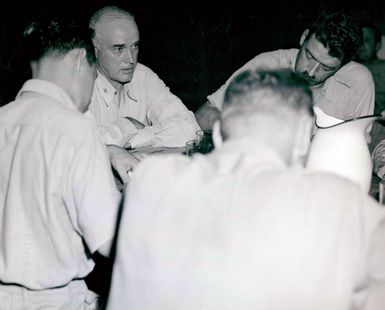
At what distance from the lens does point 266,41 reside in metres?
5.13

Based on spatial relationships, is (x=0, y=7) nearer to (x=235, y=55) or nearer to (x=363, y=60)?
(x=235, y=55)

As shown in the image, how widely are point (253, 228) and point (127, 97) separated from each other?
215cm

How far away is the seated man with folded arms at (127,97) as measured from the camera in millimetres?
2492

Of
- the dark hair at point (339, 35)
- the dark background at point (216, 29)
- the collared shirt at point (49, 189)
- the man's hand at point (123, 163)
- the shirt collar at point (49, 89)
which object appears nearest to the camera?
the collared shirt at point (49, 189)

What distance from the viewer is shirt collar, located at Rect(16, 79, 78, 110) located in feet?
4.89

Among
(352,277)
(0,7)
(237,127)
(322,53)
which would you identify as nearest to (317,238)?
(352,277)

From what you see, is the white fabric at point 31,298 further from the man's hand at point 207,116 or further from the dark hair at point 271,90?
the man's hand at point 207,116

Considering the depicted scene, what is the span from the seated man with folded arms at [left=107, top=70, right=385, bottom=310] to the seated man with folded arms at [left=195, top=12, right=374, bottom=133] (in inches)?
60.5

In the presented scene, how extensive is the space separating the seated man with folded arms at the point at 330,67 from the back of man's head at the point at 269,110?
4.75 ft

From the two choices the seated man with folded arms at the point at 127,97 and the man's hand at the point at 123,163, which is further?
the seated man with folded arms at the point at 127,97

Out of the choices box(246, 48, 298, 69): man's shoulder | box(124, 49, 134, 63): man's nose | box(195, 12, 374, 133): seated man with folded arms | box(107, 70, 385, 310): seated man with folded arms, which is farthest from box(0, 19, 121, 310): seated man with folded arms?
box(246, 48, 298, 69): man's shoulder

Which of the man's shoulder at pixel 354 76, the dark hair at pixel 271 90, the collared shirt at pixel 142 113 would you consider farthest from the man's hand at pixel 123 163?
the man's shoulder at pixel 354 76

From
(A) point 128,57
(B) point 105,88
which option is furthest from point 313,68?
(B) point 105,88

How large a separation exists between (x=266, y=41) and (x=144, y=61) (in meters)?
1.44
